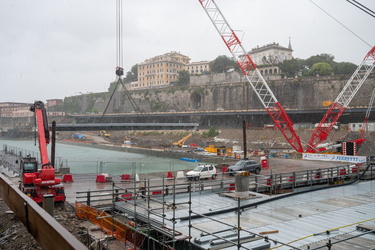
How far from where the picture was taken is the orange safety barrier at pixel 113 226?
27.7ft

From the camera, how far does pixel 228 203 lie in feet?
34.9

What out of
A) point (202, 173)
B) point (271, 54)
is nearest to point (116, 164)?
point (202, 173)

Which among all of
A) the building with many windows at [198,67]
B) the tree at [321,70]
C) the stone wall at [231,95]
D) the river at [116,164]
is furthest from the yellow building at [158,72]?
the river at [116,164]

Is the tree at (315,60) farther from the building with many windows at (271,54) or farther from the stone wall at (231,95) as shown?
the stone wall at (231,95)

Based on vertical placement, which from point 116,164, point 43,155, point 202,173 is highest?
point 43,155

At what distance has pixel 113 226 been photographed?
9344 mm

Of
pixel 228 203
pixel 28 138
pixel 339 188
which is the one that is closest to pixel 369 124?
pixel 339 188

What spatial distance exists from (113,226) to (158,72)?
385 feet

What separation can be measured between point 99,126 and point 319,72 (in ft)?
181

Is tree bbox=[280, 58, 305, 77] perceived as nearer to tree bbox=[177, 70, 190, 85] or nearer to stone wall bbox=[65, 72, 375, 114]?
stone wall bbox=[65, 72, 375, 114]

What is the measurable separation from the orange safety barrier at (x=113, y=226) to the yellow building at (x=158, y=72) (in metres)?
112

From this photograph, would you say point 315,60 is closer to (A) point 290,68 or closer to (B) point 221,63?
(A) point 290,68

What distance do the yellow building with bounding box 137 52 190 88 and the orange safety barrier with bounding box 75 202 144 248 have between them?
112 metres

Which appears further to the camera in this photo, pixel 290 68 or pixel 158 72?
pixel 158 72
